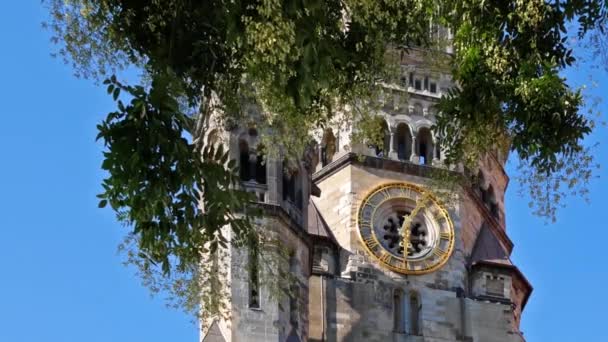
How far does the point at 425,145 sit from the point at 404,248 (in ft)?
8.74

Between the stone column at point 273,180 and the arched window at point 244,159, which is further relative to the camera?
the arched window at point 244,159

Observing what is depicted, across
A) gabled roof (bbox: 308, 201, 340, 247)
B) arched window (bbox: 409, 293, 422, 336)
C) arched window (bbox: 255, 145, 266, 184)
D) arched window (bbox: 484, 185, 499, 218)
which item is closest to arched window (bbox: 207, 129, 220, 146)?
arched window (bbox: 255, 145, 266, 184)

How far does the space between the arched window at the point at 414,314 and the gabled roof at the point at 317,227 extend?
1.88 meters

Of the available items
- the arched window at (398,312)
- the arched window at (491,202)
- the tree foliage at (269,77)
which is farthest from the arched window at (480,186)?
the tree foliage at (269,77)

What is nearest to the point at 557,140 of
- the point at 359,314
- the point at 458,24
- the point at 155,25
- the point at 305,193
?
the point at 458,24

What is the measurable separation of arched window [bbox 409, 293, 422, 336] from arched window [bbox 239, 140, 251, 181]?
20.1ft

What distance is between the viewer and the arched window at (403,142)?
146 feet

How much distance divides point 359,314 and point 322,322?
52.3 inches

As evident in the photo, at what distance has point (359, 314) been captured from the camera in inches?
1665

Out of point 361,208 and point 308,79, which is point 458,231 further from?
point 308,79

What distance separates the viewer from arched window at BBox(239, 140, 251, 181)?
38312mm

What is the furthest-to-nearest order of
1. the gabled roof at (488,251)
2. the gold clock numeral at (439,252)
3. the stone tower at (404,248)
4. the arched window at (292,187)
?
1. the gabled roof at (488,251)
2. the gold clock numeral at (439,252)
3. the stone tower at (404,248)
4. the arched window at (292,187)

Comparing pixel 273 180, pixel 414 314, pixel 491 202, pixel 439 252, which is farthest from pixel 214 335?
pixel 491 202

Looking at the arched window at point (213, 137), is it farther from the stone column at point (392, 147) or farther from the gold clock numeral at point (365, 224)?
the stone column at point (392, 147)
